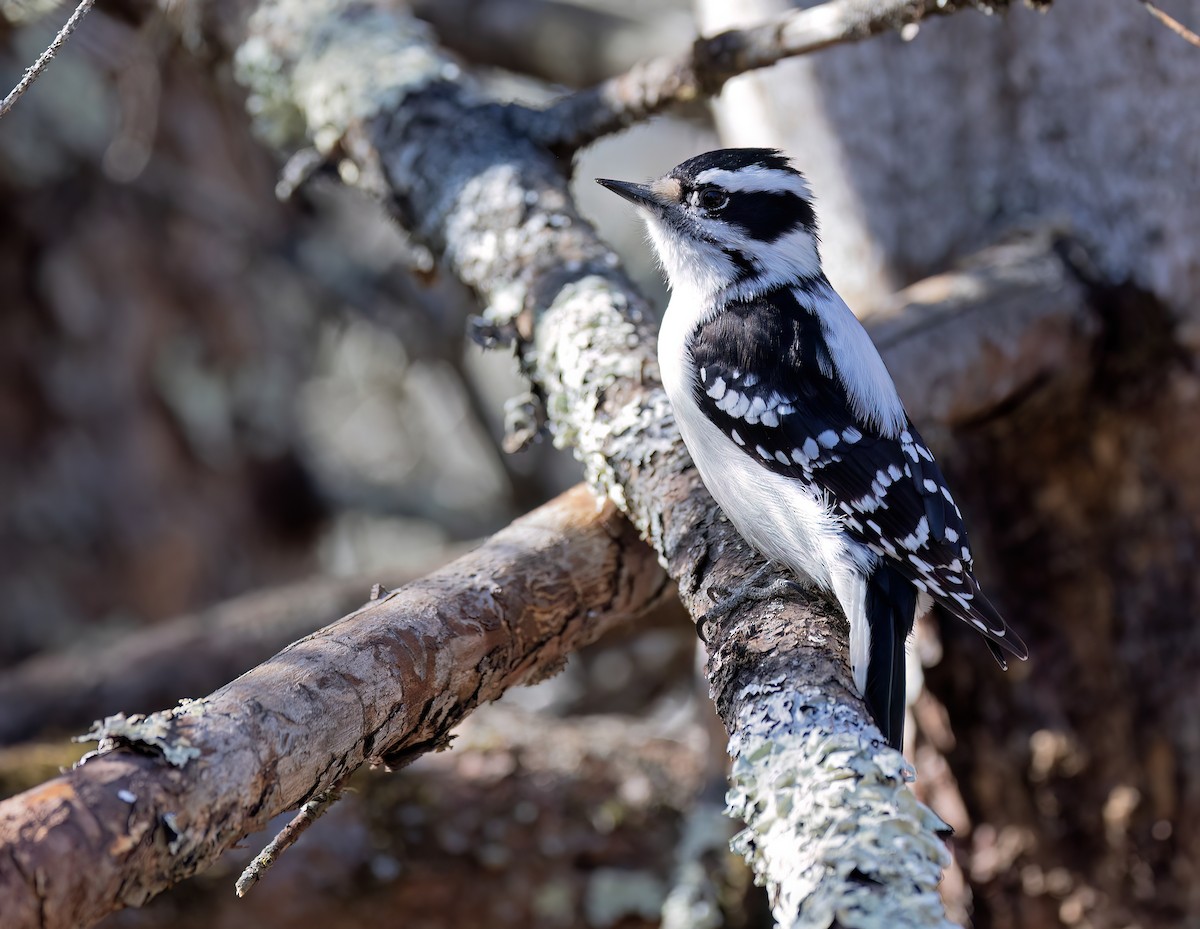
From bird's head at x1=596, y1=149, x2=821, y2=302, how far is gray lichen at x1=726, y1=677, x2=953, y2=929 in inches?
57.9

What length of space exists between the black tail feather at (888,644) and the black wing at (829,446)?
57mm

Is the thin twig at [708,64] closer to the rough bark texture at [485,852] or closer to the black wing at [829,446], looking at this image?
the black wing at [829,446]

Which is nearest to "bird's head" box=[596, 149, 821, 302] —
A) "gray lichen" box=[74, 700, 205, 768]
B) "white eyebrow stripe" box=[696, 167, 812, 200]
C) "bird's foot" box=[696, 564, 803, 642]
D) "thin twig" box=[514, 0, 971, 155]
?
"white eyebrow stripe" box=[696, 167, 812, 200]

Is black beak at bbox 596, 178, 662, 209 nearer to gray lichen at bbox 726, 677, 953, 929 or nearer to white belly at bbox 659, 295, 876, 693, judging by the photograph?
white belly at bbox 659, 295, 876, 693

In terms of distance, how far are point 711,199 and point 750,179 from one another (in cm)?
11

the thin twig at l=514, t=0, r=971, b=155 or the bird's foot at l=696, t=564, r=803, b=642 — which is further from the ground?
the thin twig at l=514, t=0, r=971, b=155

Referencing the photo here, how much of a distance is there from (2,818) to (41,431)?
414 centimetres

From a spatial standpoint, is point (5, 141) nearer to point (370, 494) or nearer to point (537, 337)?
point (370, 494)

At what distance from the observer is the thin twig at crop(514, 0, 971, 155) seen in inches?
89.0

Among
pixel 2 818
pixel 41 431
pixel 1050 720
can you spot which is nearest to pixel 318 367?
pixel 41 431

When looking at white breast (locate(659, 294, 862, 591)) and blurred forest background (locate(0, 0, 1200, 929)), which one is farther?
blurred forest background (locate(0, 0, 1200, 929))

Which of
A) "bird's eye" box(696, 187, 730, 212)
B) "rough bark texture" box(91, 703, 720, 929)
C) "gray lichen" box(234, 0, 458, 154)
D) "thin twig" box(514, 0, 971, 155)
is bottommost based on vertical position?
"rough bark texture" box(91, 703, 720, 929)

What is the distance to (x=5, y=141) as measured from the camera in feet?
15.7

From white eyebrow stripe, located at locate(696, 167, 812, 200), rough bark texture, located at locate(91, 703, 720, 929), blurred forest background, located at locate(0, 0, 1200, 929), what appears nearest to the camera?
white eyebrow stripe, located at locate(696, 167, 812, 200)
